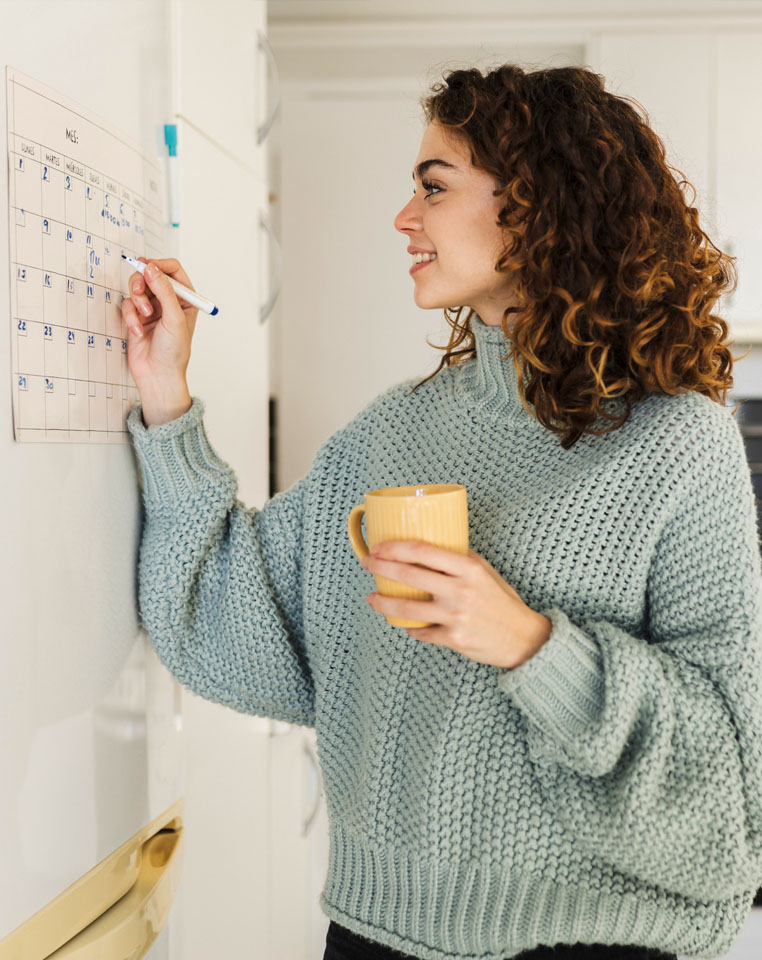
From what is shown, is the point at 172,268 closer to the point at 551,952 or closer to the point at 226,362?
the point at 226,362

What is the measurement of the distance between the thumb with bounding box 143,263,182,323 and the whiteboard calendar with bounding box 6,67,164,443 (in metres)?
0.03

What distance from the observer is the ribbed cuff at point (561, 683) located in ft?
2.46

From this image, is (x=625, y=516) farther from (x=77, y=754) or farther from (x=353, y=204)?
(x=353, y=204)

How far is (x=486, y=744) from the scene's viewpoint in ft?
2.76

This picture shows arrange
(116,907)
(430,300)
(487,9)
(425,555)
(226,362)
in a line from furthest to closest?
1. (487,9)
2. (226,362)
3. (430,300)
4. (116,907)
5. (425,555)

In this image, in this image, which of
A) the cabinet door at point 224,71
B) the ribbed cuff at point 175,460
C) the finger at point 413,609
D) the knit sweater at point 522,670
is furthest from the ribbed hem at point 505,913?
the cabinet door at point 224,71

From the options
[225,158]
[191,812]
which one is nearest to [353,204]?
[225,158]

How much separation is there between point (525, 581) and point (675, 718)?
0.57ft

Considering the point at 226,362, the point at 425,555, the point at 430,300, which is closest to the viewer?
the point at 425,555

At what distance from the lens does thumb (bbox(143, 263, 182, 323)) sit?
85 centimetres

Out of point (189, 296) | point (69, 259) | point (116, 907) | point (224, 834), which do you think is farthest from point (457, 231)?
point (224, 834)

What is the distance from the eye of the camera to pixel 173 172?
3.21ft

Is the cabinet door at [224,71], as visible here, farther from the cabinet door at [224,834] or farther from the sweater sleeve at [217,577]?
the cabinet door at [224,834]

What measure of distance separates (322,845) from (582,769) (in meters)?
1.41
